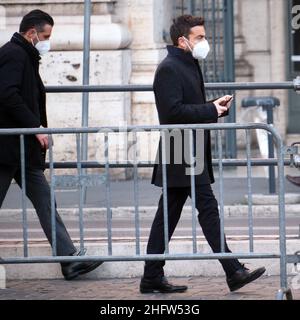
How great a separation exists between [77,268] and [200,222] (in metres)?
1.05

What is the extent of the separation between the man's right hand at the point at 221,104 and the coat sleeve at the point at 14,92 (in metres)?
1.22

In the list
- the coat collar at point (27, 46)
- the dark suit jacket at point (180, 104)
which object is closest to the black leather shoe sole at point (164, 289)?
the dark suit jacket at point (180, 104)

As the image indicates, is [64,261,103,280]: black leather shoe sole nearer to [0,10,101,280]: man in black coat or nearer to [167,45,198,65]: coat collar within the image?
[0,10,101,280]: man in black coat

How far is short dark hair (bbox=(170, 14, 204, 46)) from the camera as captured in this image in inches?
355

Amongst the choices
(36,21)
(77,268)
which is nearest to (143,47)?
(36,21)

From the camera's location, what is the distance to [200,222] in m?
8.95

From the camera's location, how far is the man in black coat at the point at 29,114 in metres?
9.27

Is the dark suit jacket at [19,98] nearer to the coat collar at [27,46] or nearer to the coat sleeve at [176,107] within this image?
the coat collar at [27,46]

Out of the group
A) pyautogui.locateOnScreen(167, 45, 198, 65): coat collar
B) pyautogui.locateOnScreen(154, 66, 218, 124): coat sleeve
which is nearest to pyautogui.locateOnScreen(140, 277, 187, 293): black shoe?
pyautogui.locateOnScreen(154, 66, 218, 124): coat sleeve

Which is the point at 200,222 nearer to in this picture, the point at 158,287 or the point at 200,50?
the point at 158,287
